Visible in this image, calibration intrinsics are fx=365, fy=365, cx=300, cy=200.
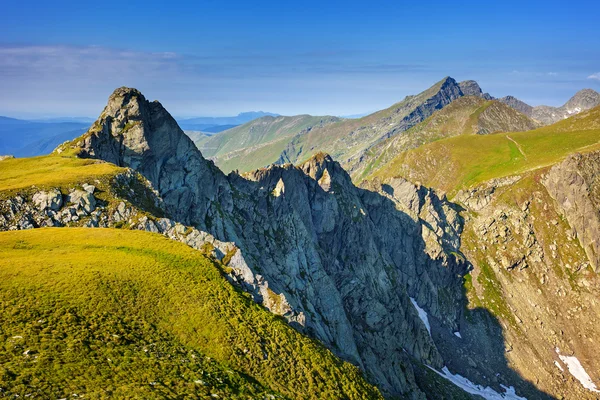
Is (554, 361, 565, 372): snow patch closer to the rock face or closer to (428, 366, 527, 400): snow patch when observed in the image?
(428, 366, 527, 400): snow patch

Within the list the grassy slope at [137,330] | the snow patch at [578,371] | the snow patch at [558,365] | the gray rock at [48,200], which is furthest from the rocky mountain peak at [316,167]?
the snow patch at [578,371]

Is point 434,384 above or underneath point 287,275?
underneath

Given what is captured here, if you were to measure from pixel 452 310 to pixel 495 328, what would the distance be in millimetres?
16915

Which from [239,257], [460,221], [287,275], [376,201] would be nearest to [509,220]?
[460,221]

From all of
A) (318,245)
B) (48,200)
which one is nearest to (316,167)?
(318,245)

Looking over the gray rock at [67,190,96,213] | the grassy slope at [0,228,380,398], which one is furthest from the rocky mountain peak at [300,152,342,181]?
the grassy slope at [0,228,380,398]

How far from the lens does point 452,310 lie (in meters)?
151

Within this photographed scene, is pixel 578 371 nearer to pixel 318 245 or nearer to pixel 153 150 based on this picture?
pixel 318 245

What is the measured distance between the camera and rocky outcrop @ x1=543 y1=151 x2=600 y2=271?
540 ft

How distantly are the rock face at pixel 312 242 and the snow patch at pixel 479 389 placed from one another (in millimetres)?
4881

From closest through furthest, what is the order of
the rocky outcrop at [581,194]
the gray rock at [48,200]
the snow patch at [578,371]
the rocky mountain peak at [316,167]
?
the gray rock at [48,200] → the rocky mountain peak at [316,167] → the snow patch at [578,371] → the rocky outcrop at [581,194]

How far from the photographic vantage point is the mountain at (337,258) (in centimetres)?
3884

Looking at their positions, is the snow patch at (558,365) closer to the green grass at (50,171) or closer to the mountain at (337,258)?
the mountain at (337,258)

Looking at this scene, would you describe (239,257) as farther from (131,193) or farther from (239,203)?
(239,203)
